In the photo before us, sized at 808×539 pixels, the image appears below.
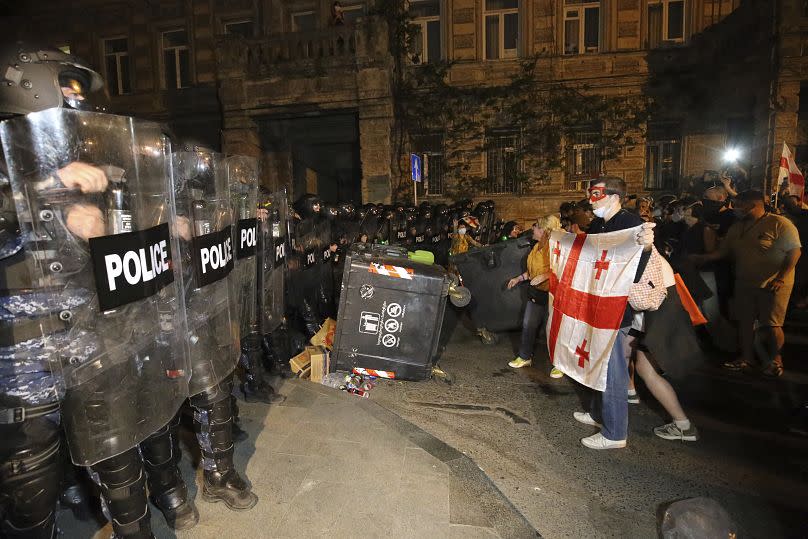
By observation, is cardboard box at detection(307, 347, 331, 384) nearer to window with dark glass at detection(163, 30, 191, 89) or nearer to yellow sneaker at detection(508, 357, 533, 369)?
yellow sneaker at detection(508, 357, 533, 369)

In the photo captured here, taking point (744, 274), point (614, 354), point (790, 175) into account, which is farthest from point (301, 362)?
point (790, 175)

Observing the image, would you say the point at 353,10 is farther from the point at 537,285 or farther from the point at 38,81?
the point at 38,81

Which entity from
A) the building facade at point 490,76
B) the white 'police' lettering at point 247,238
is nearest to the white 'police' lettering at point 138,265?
the white 'police' lettering at point 247,238

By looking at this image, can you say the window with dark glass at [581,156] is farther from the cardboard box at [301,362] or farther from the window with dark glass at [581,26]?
the cardboard box at [301,362]

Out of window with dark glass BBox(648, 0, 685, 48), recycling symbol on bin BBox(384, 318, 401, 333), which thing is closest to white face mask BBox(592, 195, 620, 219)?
recycling symbol on bin BBox(384, 318, 401, 333)

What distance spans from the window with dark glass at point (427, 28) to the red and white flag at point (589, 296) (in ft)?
44.2

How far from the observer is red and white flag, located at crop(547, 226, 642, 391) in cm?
317

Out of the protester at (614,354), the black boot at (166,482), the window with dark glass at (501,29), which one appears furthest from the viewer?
the window with dark glass at (501,29)

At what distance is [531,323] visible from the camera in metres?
5.30

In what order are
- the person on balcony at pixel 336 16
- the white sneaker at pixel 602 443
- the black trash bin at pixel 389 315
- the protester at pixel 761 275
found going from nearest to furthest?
the white sneaker at pixel 602 443
the black trash bin at pixel 389 315
the protester at pixel 761 275
the person on balcony at pixel 336 16

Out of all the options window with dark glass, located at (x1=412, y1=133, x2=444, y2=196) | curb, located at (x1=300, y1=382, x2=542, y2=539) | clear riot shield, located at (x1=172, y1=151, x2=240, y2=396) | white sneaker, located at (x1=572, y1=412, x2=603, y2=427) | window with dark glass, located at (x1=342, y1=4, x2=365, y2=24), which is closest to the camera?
clear riot shield, located at (x1=172, y1=151, x2=240, y2=396)

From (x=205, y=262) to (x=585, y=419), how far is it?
3373 mm

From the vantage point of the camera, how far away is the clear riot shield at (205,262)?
2.35m

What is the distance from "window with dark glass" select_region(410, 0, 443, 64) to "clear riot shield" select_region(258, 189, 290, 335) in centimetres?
1286
